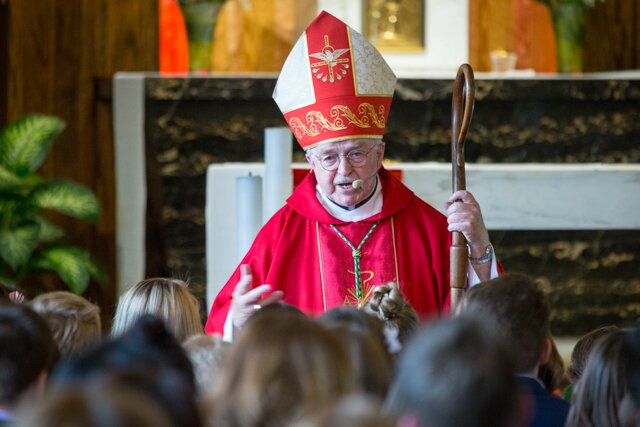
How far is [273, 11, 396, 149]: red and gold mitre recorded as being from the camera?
13.5 feet

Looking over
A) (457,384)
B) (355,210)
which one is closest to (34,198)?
(355,210)

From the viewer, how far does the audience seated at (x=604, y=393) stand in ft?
7.63

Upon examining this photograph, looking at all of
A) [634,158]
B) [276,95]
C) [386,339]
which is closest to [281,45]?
[634,158]

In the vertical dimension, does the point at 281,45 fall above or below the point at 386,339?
above

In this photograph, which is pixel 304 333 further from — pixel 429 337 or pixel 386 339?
pixel 386 339

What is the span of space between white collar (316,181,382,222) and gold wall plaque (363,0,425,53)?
3.85 m

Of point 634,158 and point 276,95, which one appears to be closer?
point 276,95

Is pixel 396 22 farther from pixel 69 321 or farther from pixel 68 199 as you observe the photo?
pixel 69 321

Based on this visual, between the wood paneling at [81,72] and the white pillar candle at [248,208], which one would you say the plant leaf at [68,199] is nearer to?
the wood paneling at [81,72]

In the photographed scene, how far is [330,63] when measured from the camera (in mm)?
4176

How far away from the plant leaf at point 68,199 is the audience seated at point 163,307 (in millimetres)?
3591

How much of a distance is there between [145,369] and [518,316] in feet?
3.48

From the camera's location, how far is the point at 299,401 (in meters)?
1.80

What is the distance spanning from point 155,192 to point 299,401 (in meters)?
5.34
